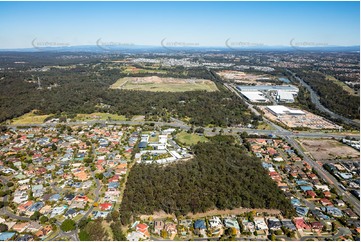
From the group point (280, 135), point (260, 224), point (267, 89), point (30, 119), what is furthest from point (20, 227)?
point (267, 89)

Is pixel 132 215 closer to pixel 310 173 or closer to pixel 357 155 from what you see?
pixel 310 173

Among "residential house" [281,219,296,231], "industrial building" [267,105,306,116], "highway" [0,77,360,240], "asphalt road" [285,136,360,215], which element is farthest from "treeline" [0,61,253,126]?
"residential house" [281,219,296,231]

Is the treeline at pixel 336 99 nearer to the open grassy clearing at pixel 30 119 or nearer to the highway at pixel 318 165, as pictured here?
the highway at pixel 318 165

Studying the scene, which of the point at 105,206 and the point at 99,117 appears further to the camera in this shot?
the point at 99,117

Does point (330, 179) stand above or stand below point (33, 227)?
below

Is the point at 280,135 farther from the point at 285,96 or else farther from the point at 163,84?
the point at 163,84

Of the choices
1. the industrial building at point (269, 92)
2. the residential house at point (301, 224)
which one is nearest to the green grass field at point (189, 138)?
the residential house at point (301, 224)

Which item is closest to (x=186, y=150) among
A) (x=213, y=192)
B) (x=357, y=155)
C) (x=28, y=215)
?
(x=213, y=192)
